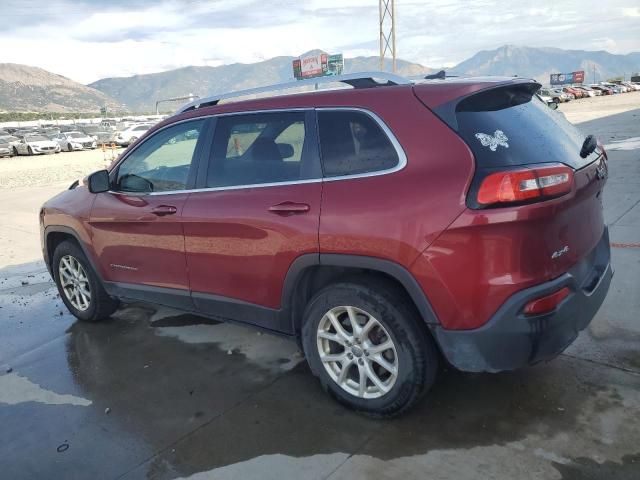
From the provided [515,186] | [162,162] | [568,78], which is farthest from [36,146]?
[568,78]

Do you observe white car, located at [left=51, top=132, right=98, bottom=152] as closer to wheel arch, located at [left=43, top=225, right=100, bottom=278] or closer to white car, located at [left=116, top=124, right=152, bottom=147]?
white car, located at [left=116, top=124, right=152, bottom=147]

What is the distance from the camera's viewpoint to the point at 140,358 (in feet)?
13.8

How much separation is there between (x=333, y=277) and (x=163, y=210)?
1.44 metres

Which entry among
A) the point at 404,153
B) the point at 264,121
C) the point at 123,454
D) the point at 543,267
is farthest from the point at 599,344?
the point at 123,454

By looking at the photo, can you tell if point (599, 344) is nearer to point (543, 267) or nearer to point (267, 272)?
point (543, 267)

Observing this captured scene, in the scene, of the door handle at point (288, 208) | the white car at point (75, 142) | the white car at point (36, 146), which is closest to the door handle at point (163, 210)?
the door handle at point (288, 208)

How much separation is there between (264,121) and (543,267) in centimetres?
190

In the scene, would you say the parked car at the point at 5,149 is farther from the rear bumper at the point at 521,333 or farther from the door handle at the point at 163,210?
the rear bumper at the point at 521,333

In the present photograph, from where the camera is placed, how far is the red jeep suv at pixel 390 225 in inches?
101

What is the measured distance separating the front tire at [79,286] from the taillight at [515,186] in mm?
3561

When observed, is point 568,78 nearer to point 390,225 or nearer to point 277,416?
point 390,225

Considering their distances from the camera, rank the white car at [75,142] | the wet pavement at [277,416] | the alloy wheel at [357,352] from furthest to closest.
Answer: the white car at [75,142] < the alloy wheel at [357,352] < the wet pavement at [277,416]

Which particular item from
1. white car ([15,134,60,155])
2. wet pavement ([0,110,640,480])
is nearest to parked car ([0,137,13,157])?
white car ([15,134,60,155])

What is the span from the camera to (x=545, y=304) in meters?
2.60
